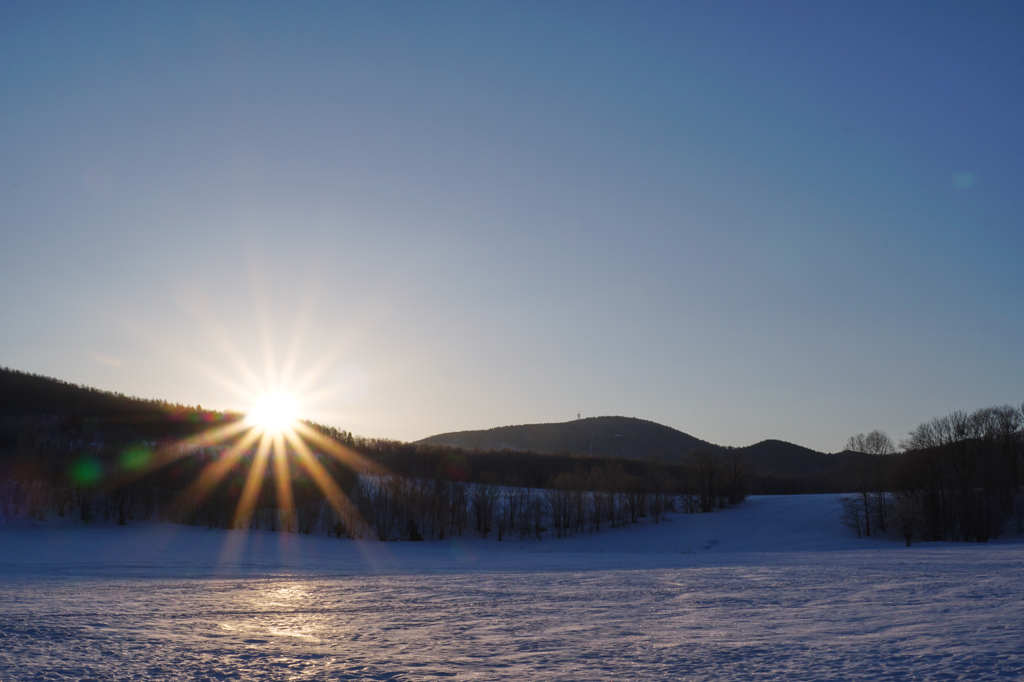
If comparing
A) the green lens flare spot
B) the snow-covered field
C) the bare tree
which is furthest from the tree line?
the green lens flare spot

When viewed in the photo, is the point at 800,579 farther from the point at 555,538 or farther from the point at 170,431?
the point at 170,431

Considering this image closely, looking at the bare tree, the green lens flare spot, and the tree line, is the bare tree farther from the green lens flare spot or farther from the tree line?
the green lens flare spot

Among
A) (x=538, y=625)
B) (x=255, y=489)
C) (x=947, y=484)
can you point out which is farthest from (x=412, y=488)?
(x=538, y=625)

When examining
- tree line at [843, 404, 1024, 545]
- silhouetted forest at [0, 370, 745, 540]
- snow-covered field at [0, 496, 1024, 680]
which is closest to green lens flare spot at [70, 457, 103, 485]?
silhouetted forest at [0, 370, 745, 540]

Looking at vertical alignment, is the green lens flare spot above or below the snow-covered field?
above

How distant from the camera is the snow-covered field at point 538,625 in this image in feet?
33.5

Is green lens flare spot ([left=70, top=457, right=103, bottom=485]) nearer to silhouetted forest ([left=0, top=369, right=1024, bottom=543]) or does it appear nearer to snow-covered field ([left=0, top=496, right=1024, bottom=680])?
silhouetted forest ([left=0, top=369, right=1024, bottom=543])

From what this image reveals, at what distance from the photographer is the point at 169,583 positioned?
2567 centimetres

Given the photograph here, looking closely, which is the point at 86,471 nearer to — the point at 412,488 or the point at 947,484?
the point at 412,488

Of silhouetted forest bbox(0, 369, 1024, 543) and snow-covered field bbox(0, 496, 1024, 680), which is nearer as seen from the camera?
snow-covered field bbox(0, 496, 1024, 680)

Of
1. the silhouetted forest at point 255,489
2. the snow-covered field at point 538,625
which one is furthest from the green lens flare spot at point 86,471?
the snow-covered field at point 538,625

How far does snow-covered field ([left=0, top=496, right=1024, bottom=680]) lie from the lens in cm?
1022

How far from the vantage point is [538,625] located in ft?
47.1

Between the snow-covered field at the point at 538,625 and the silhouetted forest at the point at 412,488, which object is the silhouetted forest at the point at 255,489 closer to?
the silhouetted forest at the point at 412,488
